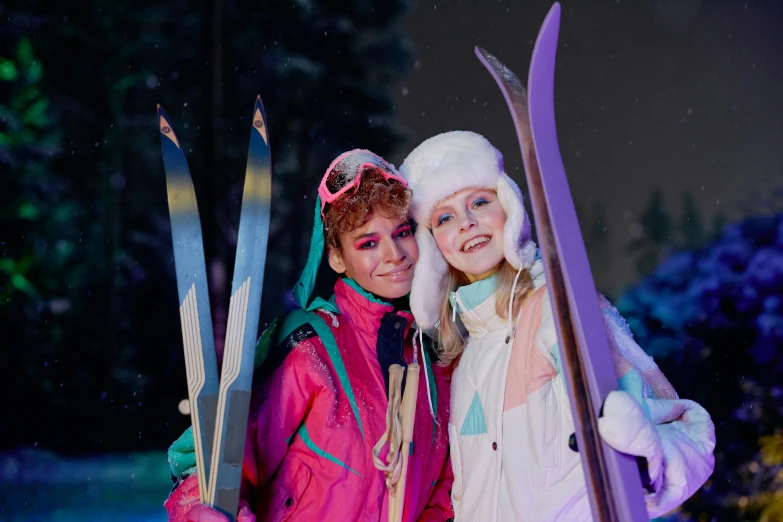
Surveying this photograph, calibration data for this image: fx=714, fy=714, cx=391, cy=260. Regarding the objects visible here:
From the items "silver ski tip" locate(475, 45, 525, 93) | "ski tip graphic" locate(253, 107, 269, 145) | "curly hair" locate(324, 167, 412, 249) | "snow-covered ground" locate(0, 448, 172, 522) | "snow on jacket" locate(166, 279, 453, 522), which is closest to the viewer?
"silver ski tip" locate(475, 45, 525, 93)

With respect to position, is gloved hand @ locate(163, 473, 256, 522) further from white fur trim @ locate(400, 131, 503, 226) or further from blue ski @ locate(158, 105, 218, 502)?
white fur trim @ locate(400, 131, 503, 226)

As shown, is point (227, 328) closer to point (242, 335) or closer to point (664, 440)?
point (242, 335)

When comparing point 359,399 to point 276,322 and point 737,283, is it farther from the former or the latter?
point 737,283

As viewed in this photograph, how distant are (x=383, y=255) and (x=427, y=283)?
0.13 m

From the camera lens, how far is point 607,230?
3467mm

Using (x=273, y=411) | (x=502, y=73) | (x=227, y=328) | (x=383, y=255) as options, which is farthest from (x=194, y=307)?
(x=502, y=73)

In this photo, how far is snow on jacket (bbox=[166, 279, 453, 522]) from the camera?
1556 millimetres

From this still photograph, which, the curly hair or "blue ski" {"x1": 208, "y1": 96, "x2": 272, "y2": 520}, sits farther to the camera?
the curly hair

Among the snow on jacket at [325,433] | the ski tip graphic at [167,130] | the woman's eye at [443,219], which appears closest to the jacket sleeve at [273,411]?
the snow on jacket at [325,433]

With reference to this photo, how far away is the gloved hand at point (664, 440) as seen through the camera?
38.3 inches

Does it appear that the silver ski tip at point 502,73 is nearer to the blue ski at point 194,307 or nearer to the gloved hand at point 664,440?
the gloved hand at point 664,440

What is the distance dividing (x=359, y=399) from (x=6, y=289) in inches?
141

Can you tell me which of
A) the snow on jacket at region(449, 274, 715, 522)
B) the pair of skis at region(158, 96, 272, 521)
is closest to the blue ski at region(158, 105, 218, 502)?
the pair of skis at region(158, 96, 272, 521)

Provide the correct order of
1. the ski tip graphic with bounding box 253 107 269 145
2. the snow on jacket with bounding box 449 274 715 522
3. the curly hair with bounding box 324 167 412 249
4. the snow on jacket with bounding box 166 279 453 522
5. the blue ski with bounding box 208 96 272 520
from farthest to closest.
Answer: the curly hair with bounding box 324 167 412 249, the snow on jacket with bounding box 166 279 453 522, the ski tip graphic with bounding box 253 107 269 145, the blue ski with bounding box 208 96 272 520, the snow on jacket with bounding box 449 274 715 522
